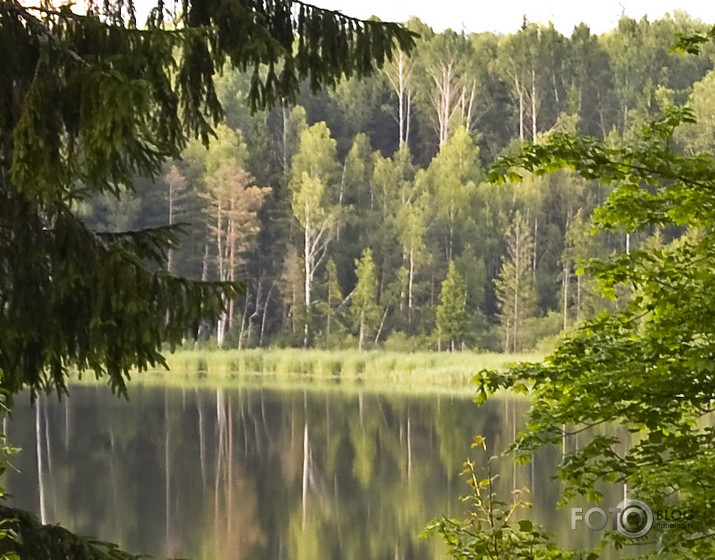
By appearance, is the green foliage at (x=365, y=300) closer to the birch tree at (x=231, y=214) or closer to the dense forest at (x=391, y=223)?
the dense forest at (x=391, y=223)

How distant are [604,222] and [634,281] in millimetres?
195

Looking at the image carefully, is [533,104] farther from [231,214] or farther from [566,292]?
[231,214]

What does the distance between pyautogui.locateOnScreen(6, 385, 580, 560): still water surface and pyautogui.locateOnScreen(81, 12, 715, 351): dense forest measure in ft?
31.1

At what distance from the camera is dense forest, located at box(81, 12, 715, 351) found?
28.6 meters

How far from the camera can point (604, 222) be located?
316cm

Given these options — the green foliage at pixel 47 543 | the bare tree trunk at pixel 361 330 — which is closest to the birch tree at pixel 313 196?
the bare tree trunk at pixel 361 330

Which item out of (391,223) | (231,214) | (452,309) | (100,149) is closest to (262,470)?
(100,149)

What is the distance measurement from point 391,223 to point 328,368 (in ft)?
24.8

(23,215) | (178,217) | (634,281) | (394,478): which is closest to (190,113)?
(23,215)

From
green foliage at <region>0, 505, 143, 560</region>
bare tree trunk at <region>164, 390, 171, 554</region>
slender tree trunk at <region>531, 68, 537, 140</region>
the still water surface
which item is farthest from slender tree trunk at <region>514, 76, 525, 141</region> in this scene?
green foliage at <region>0, 505, 143, 560</region>

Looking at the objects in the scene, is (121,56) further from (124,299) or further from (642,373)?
(642,373)

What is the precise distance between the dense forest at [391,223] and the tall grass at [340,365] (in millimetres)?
2740

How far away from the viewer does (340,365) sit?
23.5 metres

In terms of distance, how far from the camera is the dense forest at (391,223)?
93.7ft
